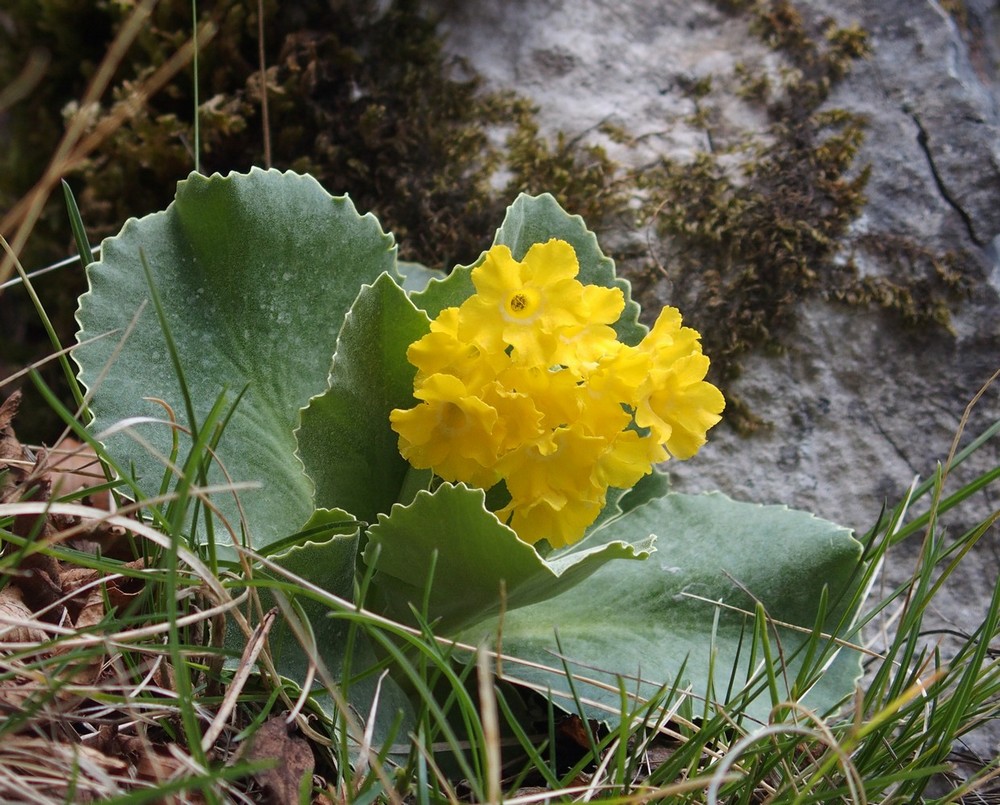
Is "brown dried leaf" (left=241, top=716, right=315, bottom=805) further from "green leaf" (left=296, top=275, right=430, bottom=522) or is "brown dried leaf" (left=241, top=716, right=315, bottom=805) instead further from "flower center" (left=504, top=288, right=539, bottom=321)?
"flower center" (left=504, top=288, right=539, bottom=321)

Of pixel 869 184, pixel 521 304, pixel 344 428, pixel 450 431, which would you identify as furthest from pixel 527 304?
pixel 869 184

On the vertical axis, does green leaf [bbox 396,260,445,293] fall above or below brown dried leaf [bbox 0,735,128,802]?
above

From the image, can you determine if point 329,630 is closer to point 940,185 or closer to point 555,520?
point 555,520

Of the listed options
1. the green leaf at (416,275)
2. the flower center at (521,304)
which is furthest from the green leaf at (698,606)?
the green leaf at (416,275)

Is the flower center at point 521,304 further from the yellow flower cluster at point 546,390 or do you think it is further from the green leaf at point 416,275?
the green leaf at point 416,275

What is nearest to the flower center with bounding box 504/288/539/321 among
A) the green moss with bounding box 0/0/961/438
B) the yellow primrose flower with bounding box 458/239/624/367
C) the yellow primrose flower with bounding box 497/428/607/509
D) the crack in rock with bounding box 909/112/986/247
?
the yellow primrose flower with bounding box 458/239/624/367
